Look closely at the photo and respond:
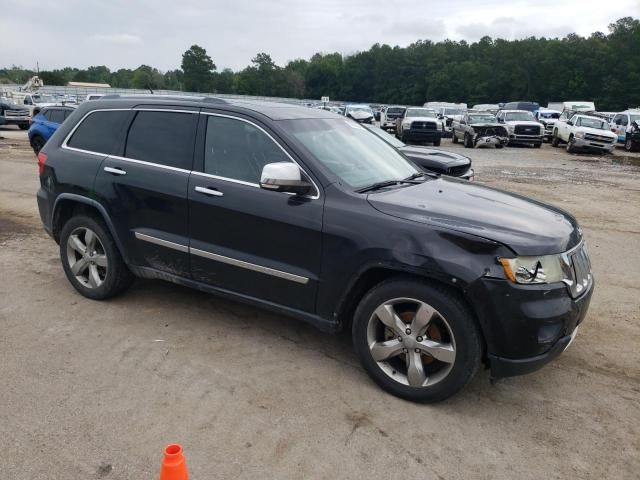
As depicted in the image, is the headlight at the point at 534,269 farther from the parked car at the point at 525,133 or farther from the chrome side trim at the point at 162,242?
the parked car at the point at 525,133

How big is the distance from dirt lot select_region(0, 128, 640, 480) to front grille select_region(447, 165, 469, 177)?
3488 mm

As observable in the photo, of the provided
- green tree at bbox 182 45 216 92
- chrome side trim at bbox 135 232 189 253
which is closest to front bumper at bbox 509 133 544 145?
chrome side trim at bbox 135 232 189 253

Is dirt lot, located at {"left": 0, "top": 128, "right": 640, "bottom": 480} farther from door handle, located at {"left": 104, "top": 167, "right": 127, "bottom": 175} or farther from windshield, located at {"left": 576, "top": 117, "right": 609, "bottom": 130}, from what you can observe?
windshield, located at {"left": 576, "top": 117, "right": 609, "bottom": 130}

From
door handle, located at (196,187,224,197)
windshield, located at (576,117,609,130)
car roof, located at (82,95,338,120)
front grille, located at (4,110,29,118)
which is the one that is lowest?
front grille, located at (4,110,29,118)

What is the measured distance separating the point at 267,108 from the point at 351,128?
0.82m

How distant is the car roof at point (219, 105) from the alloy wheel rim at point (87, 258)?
1.17 metres

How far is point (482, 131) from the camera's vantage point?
2448cm

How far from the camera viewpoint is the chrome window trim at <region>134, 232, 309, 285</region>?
12.1ft

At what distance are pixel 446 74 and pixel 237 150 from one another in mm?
109860

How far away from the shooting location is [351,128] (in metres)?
4.66

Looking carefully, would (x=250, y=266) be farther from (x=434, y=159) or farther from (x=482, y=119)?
(x=482, y=119)

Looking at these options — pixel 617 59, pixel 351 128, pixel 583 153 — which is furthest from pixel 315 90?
pixel 351 128

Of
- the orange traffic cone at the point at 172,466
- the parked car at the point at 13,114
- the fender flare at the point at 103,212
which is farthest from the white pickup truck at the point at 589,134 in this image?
the parked car at the point at 13,114

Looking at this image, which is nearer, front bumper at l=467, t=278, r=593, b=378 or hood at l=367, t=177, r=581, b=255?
front bumper at l=467, t=278, r=593, b=378
